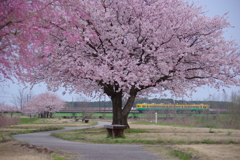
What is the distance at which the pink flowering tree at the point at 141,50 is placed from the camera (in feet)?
57.9

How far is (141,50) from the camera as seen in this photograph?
1977 centimetres

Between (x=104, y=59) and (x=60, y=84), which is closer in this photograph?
(x=104, y=59)

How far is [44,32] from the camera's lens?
8.24m

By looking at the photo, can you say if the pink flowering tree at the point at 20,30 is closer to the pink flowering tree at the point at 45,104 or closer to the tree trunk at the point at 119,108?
the tree trunk at the point at 119,108

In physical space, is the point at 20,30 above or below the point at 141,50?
below

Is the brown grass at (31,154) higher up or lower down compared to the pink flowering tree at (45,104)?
lower down

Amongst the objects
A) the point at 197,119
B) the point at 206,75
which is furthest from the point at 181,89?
the point at 197,119

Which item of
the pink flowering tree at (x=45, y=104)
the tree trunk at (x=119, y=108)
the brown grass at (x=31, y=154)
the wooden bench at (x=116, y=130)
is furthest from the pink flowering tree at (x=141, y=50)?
the pink flowering tree at (x=45, y=104)

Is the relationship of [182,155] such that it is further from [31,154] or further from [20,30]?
[20,30]

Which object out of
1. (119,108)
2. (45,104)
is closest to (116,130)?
(119,108)

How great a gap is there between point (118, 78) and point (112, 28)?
3.62m

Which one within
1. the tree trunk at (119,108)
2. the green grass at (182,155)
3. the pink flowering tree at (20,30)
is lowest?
the green grass at (182,155)

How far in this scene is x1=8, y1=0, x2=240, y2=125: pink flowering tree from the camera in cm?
1766

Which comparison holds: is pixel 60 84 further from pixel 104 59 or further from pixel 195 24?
pixel 195 24
